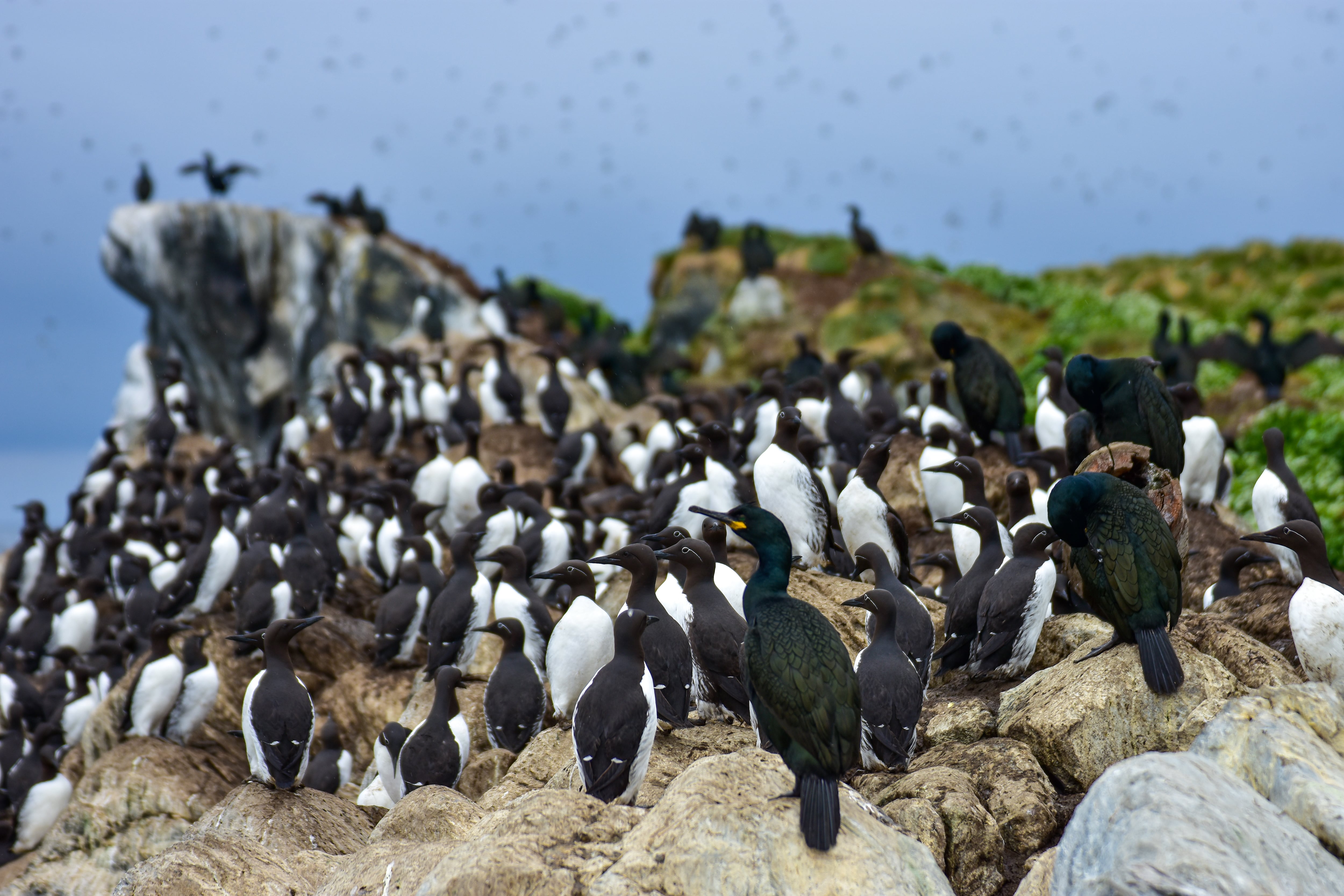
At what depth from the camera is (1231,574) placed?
1043 cm

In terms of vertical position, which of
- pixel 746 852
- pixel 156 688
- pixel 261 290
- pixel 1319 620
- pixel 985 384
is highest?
pixel 261 290

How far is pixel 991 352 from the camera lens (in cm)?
1302

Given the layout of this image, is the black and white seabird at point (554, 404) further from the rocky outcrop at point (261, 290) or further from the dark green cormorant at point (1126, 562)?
the dark green cormorant at point (1126, 562)

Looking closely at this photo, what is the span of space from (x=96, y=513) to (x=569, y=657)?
16083mm

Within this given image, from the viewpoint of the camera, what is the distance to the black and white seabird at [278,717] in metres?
8.95

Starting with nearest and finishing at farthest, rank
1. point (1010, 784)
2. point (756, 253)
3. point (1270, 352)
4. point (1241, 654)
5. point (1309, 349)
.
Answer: point (1010, 784), point (1241, 654), point (1270, 352), point (1309, 349), point (756, 253)

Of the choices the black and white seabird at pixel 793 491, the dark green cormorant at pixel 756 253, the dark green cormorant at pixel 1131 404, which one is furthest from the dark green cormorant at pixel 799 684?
the dark green cormorant at pixel 756 253

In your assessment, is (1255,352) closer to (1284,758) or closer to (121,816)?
(1284,758)

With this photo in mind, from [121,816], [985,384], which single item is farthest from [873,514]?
[121,816]

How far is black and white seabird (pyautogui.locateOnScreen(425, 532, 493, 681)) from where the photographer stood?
34.8ft

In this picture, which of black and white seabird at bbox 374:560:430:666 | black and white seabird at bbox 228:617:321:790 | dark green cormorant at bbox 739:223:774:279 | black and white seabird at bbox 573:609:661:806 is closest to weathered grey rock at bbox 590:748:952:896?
black and white seabird at bbox 573:609:661:806

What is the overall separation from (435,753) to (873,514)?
4.48 meters

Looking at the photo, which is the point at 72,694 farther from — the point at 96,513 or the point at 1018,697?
the point at 1018,697

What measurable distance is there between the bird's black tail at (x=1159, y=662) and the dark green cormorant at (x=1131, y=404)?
2810mm
